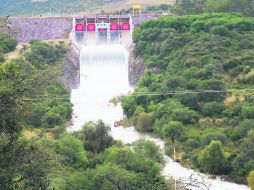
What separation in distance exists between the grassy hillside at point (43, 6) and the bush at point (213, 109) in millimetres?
88637

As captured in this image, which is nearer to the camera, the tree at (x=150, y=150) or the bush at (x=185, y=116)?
the tree at (x=150, y=150)

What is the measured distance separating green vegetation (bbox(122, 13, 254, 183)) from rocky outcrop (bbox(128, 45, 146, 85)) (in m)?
1.00

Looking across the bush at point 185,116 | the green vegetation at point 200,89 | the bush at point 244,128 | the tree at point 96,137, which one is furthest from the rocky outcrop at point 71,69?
the bush at point 244,128

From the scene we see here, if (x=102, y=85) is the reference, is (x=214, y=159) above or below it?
above

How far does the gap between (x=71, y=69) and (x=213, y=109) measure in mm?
27577

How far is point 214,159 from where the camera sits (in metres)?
40.8

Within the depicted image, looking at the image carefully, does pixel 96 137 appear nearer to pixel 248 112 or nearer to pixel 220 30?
pixel 248 112

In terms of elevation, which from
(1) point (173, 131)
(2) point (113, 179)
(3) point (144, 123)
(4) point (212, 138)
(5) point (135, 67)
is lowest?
(3) point (144, 123)

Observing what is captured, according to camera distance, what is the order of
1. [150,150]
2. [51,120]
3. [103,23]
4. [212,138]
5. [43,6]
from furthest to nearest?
[43,6]
[103,23]
[51,120]
[212,138]
[150,150]

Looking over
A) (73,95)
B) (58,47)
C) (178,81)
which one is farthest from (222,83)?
(58,47)

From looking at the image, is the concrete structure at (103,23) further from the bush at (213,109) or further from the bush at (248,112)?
the bush at (248,112)

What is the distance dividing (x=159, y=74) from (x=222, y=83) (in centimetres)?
1320

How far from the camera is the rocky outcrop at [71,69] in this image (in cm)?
7404

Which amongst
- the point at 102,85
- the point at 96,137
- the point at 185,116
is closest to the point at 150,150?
the point at 96,137
